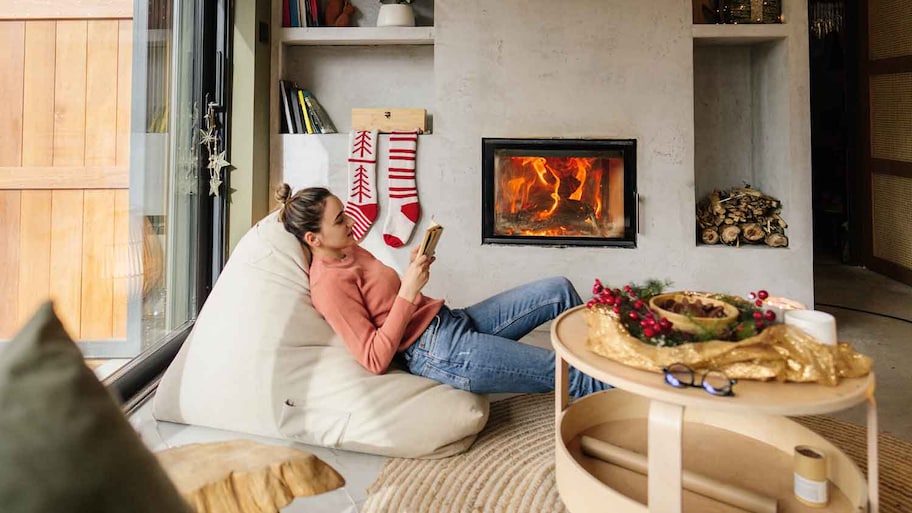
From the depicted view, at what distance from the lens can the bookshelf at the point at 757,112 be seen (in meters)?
3.08

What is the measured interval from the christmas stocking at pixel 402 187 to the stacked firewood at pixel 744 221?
1.66 meters

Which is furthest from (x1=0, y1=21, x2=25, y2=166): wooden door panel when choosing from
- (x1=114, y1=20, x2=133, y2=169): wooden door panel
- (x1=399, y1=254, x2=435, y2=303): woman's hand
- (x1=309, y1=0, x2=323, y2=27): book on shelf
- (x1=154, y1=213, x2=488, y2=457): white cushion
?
(x1=309, y1=0, x2=323, y2=27): book on shelf

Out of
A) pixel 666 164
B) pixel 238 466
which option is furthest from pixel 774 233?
pixel 238 466

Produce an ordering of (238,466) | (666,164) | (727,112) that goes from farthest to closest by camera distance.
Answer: (727,112), (666,164), (238,466)

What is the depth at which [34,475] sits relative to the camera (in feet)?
1.16

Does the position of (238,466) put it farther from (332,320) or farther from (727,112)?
(727,112)

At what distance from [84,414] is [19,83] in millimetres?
1733

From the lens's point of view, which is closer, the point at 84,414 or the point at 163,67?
the point at 84,414

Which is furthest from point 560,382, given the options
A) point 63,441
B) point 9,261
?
point 9,261

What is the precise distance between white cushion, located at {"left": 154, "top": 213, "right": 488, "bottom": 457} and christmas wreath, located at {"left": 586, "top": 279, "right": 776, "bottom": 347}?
59 cm

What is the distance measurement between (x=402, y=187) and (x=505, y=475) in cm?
194

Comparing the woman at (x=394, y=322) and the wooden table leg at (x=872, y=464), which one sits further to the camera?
the woman at (x=394, y=322)

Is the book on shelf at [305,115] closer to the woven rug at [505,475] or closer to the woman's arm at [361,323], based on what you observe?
the woman's arm at [361,323]

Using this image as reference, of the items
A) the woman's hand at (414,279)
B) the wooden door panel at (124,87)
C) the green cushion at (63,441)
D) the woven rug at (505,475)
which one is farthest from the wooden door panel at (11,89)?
the green cushion at (63,441)
